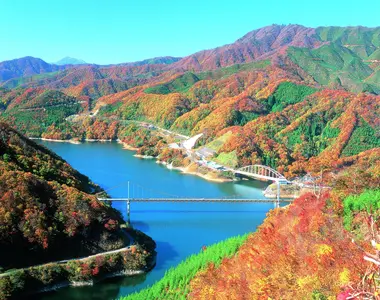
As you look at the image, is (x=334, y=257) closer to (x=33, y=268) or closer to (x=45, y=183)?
(x=33, y=268)

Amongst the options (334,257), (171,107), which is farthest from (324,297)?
(171,107)

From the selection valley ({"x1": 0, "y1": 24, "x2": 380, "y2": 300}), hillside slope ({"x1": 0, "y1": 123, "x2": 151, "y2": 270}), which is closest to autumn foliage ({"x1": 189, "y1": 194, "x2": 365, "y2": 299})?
valley ({"x1": 0, "y1": 24, "x2": 380, "y2": 300})

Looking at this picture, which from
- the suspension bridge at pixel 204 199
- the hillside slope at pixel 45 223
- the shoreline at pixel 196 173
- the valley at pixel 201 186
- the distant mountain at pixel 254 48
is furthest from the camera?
the distant mountain at pixel 254 48

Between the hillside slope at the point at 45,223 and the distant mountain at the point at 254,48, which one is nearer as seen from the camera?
the hillside slope at the point at 45,223

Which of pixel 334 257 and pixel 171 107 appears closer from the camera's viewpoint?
pixel 334 257

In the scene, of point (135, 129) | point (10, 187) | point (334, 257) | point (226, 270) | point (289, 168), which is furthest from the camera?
point (135, 129)

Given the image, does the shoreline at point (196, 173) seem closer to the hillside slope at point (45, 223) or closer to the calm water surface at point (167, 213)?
the calm water surface at point (167, 213)

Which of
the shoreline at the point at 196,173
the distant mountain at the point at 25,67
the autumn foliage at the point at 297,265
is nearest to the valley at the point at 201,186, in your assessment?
the autumn foliage at the point at 297,265

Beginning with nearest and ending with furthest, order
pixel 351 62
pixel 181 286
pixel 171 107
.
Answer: pixel 181 286, pixel 171 107, pixel 351 62
